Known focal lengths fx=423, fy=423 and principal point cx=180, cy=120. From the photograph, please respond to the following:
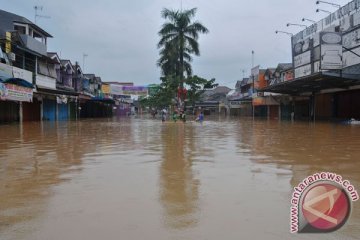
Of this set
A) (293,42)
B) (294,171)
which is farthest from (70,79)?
(294,171)

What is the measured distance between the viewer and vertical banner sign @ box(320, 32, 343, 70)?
32.4 meters

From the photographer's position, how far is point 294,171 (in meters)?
8.63

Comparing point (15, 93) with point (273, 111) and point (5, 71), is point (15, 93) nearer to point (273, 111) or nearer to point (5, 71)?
point (5, 71)

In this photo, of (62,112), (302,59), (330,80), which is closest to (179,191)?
(330,80)

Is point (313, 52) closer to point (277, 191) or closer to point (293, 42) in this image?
point (293, 42)

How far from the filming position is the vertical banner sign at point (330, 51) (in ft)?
106

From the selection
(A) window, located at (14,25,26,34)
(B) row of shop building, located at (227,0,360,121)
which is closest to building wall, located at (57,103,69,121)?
(A) window, located at (14,25,26,34)

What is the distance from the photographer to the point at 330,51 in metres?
32.6

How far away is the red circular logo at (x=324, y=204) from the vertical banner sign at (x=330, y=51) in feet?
101

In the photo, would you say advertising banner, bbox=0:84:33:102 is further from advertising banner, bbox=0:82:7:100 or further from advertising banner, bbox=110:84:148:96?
advertising banner, bbox=110:84:148:96

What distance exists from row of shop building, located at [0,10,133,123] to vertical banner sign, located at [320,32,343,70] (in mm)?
22102

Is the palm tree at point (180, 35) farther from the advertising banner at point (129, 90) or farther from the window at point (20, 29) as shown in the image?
the advertising banner at point (129, 90)

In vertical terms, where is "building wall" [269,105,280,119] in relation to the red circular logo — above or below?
above

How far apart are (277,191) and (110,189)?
2.69 m
